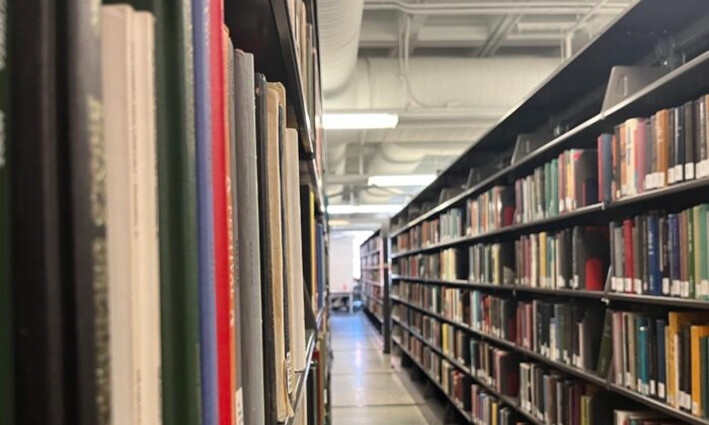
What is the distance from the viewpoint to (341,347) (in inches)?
409

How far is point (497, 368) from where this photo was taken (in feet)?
12.7

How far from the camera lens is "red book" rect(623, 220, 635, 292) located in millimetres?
2199

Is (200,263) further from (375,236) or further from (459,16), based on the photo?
(375,236)

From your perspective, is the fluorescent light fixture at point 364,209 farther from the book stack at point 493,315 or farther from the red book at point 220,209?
the red book at point 220,209

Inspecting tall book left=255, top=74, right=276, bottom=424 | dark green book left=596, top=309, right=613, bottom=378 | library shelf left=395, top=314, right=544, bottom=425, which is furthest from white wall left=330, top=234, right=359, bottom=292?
tall book left=255, top=74, right=276, bottom=424

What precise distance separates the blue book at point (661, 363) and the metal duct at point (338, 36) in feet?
7.88

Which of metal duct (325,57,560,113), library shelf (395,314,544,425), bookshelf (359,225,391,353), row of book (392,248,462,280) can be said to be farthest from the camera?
bookshelf (359,225,391,353)

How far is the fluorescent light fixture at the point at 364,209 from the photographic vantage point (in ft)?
42.2

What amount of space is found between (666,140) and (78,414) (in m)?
2.11

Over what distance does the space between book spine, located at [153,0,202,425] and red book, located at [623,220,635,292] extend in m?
2.17

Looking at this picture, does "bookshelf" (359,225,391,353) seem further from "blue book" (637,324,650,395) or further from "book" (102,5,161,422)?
"book" (102,5,161,422)

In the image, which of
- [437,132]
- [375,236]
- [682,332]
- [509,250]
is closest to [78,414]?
[682,332]

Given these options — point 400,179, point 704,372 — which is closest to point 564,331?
point 704,372

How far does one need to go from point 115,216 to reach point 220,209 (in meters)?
0.12
